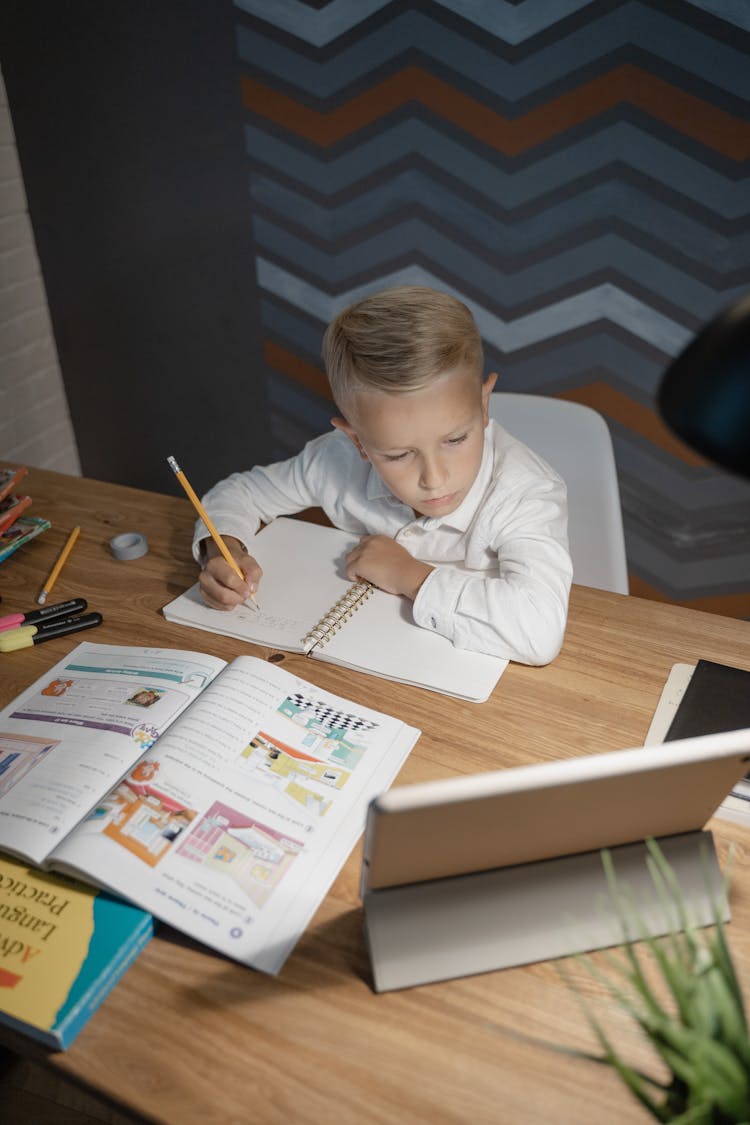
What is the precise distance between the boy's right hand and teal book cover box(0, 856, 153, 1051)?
1.42 feet

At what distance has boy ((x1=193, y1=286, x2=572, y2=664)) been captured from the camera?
3.34ft

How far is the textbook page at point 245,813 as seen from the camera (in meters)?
0.68

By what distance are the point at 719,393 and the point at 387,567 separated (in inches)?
30.3

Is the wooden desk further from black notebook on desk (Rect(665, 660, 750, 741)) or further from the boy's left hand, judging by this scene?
the boy's left hand

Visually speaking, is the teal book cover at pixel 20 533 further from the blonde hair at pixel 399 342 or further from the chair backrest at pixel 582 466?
the chair backrest at pixel 582 466

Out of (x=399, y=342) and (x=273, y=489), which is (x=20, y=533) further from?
(x=399, y=342)

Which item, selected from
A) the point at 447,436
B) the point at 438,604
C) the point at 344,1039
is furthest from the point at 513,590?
the point at 344,1039

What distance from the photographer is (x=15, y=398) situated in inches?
94.9

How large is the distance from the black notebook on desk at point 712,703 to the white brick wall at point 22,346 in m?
2.09

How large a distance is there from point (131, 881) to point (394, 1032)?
0.25m

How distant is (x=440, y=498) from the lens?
1.12 metres

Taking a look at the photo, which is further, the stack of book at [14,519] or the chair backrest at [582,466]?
the chair backrest at [582,466]

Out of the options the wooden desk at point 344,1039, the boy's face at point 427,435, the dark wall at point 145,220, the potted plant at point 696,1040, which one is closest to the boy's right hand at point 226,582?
the boy's face at point 427,435

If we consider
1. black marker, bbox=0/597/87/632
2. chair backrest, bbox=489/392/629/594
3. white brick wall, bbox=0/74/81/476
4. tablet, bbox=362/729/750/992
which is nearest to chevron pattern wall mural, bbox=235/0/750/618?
chair backrest, bbox=489/392/629/594
